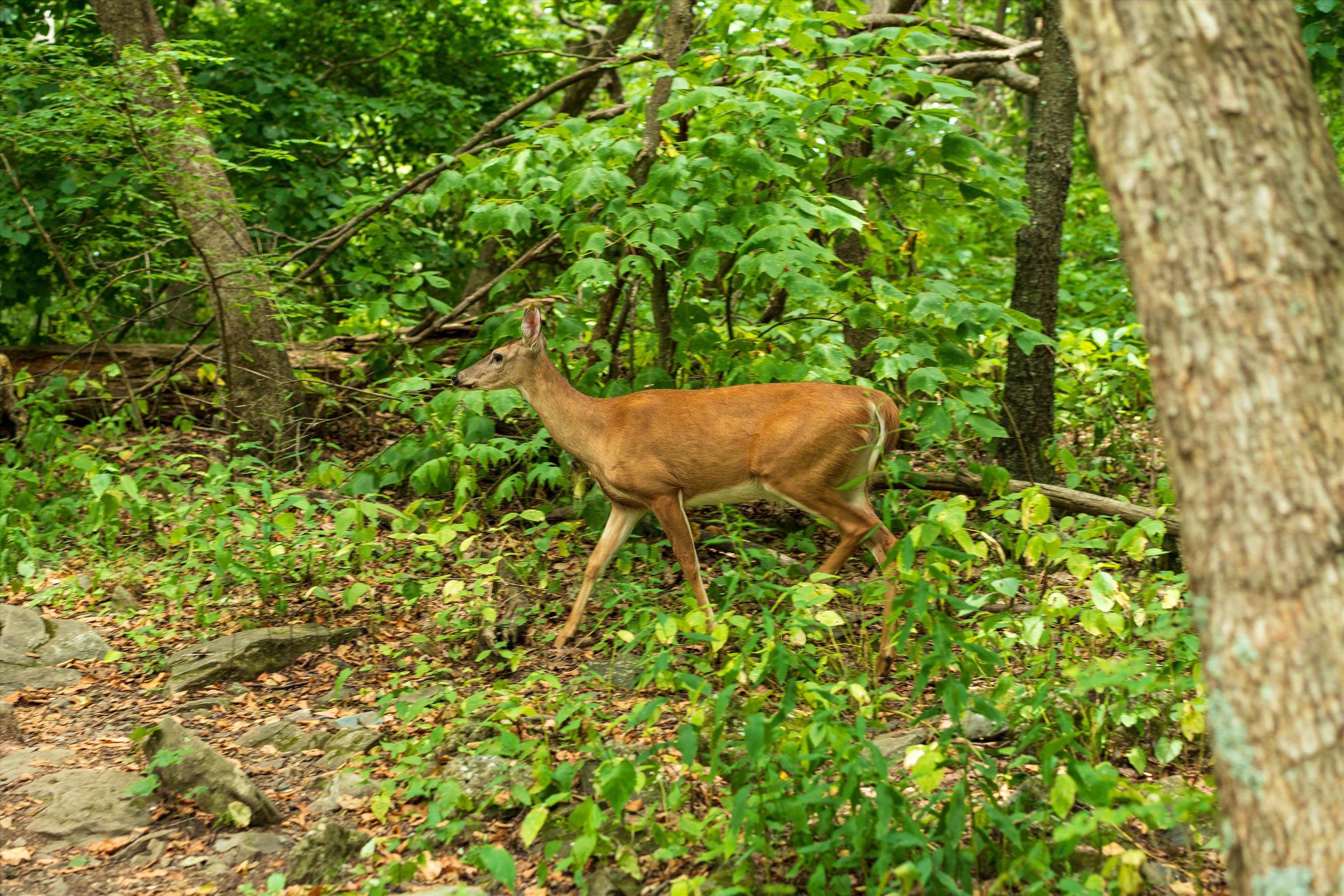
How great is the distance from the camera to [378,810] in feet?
14.1

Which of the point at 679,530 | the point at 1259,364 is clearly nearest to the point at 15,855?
the point at 679,530

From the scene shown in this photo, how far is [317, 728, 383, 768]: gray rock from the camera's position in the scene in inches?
195

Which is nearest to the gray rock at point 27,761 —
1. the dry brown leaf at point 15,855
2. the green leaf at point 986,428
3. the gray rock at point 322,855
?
the dry brown leaf at point 15,855

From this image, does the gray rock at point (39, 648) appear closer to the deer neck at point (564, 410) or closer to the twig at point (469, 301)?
the deer neck at point (564, 410)

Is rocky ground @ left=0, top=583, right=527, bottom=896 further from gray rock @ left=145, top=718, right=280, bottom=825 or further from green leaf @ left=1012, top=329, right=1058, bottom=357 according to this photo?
green leaf @ left=1012, top=329, right=1058, bottom=357

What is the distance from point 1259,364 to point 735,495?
4102mm

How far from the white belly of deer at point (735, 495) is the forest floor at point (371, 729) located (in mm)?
530

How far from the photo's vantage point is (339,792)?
4.62m

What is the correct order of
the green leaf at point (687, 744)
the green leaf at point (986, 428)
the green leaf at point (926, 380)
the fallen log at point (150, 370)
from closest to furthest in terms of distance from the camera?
the green leaf at point (687, 744) < the green leaf at point (926, 380) < the green leaf at point (986, 428) < the fallen log at point (150, 370)

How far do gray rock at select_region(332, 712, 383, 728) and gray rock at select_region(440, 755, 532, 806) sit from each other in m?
0.75

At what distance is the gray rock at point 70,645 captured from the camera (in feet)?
19.9

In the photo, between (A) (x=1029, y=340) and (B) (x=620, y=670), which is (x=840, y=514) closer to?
(A) (x=1029, y=340)

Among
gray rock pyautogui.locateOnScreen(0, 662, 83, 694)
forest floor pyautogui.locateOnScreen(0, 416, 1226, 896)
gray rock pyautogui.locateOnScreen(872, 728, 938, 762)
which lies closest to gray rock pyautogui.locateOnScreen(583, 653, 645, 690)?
forest floor pyautogui.locateOnScreen(0, 416, 1226, 896)

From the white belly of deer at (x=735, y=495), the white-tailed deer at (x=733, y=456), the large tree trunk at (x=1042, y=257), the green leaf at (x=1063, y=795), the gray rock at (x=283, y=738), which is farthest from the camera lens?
the large tree trunk at (x=1042, y=257)
